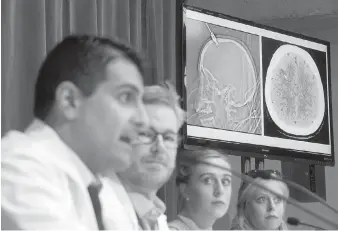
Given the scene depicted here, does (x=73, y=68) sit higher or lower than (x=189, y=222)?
higher

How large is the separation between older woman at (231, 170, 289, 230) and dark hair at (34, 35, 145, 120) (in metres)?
0.35

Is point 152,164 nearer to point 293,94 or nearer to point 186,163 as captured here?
point 186,163

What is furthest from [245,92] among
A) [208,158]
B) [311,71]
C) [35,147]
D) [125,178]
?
[35,147]

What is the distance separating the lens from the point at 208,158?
123cm

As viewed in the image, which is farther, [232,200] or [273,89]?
[273,89]

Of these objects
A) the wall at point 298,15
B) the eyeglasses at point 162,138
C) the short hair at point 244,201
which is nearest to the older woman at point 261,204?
the short hair at point 244,201

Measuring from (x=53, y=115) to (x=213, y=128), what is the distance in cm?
56

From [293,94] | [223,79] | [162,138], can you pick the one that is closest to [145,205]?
[162,138]

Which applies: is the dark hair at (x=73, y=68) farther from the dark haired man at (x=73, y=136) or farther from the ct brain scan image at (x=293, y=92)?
the ct brain scan image at (x=293, y=92)

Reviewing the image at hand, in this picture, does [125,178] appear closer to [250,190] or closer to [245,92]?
[250,190]

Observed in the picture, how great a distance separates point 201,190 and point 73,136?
0.98ft

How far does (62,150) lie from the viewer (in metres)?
1.01

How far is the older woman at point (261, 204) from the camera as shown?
3.99ft

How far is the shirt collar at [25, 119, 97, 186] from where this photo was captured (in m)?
1.00
